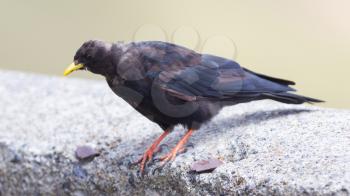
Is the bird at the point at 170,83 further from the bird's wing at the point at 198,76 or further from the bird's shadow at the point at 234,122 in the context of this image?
the bird's shadow at the point at 234,122

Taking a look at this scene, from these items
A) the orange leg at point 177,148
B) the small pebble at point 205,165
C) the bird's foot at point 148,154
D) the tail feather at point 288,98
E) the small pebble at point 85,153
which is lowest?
the small pebble at point 85,153

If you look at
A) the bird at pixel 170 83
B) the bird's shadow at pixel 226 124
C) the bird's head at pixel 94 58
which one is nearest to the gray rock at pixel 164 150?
the bird's shadow at pixel 226 124

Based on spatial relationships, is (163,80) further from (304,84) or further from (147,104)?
(304,84)

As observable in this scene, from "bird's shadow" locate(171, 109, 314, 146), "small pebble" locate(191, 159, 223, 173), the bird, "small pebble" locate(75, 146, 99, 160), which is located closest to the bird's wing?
the bird

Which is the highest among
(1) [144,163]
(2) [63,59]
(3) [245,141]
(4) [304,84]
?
(3) [245,141]

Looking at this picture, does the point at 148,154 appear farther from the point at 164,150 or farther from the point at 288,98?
the point at 288,98

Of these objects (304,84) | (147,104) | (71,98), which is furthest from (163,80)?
(304,84)

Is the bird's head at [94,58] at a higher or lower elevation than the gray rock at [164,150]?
higher
